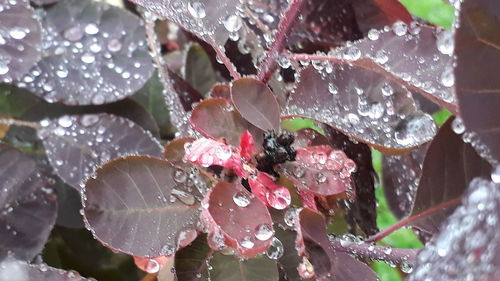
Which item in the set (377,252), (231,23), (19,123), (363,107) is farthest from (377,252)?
(19,123)

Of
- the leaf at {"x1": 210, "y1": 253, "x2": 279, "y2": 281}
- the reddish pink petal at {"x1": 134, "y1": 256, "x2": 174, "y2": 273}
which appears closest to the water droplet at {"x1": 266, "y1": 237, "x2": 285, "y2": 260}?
the leaf at {"x1": 210, "y1": 253, "x2": 279, "y2": 281}

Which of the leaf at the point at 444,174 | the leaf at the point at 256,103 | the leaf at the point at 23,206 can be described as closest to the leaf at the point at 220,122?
the leaf at the point at 256,103

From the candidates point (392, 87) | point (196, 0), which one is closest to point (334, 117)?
point (392, 87)

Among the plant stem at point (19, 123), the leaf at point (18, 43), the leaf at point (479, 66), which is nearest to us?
the leaf at point (479, 66)

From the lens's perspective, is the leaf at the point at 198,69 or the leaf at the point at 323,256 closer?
the leaf at the point at 323,256

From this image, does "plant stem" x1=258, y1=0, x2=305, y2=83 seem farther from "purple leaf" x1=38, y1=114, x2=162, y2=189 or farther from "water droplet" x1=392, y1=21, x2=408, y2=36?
"purple leaf" x1=38, y1=114, x2=162, y2=189

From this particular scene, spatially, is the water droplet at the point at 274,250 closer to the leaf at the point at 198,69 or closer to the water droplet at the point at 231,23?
the water droplet at the point at 231,23
